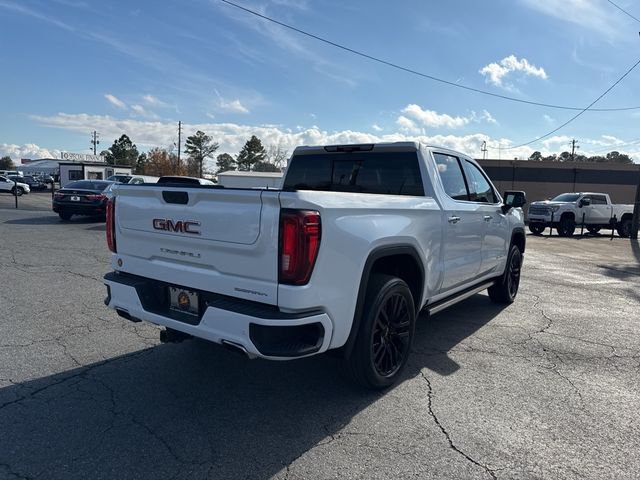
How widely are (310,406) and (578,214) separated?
72.8 ft

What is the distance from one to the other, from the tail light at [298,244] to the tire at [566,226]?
21807 millimetres

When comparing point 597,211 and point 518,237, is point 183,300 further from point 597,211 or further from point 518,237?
point 597,211

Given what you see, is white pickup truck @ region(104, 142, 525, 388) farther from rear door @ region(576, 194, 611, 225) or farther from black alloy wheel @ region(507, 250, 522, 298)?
rear door @ region(576, 194, 611, 225)

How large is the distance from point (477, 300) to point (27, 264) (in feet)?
25.1

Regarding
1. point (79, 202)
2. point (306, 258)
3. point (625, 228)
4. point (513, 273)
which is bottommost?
point (625, 228)

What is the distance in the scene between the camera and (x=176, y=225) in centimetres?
333

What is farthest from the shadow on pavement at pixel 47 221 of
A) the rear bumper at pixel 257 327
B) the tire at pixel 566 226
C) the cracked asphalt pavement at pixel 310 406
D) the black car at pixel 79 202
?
the tire at pixel 566 226

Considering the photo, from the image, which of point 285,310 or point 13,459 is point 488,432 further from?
point 13,459

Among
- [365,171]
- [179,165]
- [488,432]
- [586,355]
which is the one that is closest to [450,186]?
[365,171]

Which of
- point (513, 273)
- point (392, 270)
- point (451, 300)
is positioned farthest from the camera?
point (513, 273)

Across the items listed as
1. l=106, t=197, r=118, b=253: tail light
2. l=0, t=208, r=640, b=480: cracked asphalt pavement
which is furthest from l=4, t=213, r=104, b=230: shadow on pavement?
l=106, t=197, r=118, b=253: tail light

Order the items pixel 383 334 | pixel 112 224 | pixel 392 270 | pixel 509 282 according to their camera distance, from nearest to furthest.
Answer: pixel 383 334 → pixel 112 224 → pixel 392 270 → pixel 509 282

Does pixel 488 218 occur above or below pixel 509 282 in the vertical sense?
above

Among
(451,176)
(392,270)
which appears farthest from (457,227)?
(392,270)
